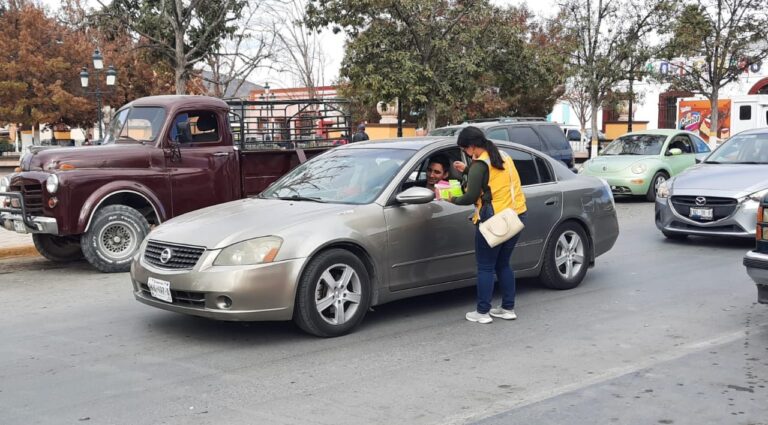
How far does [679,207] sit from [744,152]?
5.15ft

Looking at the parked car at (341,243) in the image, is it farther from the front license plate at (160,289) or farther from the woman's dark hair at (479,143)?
the woman's dark hair at (479,143)

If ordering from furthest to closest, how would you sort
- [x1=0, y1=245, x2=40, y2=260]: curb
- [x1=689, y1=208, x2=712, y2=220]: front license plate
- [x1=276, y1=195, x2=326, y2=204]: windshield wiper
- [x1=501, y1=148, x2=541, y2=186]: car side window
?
[x1=0, y1=245, x2=40, y2=260]: curb < [x1=689, y1=208, x2=712, y2=220]: front license plate < [x1=501, y1=148, x2=541, y2=186]: car side window < [x1=276, y1=195, x2=326, y2=204]: windshield wiper

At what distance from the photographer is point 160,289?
620 cm

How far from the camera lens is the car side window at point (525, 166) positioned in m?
7.94

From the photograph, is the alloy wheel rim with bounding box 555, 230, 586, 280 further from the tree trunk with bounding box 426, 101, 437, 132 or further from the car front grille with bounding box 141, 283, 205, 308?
the tree trunk with bounding box 426, 101, 437, 132

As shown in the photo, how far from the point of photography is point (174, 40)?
27125 millimetres

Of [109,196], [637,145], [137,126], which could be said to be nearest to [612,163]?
[637,145]

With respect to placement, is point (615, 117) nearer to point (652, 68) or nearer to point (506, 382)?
point (652, 68)

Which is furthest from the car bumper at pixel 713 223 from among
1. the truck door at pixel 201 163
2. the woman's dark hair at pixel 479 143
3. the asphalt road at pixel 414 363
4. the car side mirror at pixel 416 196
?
the truck door at pixel 201 163

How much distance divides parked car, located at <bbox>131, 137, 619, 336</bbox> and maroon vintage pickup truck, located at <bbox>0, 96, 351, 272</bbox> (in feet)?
10.5

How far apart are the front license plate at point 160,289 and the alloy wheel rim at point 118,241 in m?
3.85

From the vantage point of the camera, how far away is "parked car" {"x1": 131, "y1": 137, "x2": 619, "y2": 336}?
19.6 ft

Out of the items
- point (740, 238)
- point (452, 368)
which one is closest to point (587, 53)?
point (740, 238)

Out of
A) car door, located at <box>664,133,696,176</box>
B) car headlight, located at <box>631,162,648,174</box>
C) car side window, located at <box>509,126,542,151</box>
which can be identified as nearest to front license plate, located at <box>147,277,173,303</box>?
car side window, located at <box>509,126,542,151</box>
